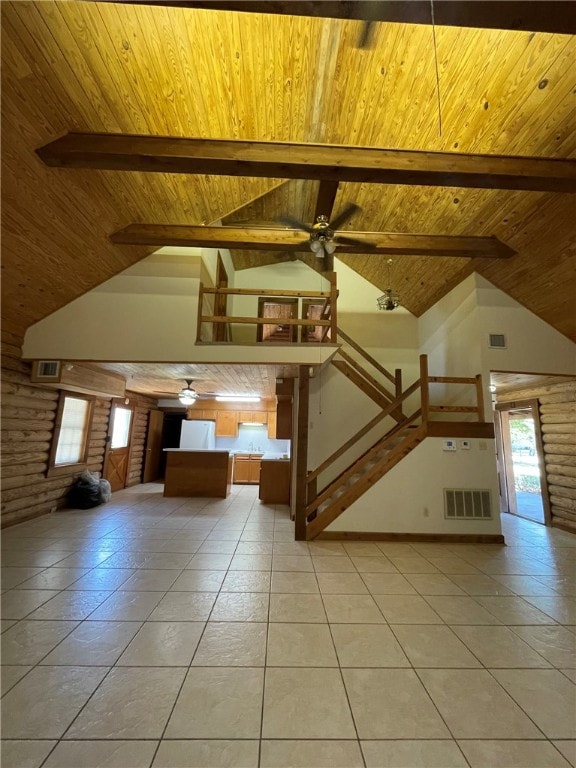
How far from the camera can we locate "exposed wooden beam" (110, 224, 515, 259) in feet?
14.2

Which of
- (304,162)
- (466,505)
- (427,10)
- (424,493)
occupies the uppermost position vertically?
(304,162)

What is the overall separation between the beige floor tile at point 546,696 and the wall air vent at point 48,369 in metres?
5.97

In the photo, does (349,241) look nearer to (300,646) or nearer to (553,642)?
(300,646)

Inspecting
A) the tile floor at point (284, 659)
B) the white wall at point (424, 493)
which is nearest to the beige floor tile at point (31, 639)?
the tile floor at point (284, 659)

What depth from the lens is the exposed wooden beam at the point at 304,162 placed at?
2.92m

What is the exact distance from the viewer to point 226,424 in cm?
977

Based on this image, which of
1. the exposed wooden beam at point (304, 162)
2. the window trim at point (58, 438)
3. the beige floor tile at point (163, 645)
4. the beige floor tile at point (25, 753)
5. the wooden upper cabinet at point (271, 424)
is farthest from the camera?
the wooden upper cabinet at point (271, 424)

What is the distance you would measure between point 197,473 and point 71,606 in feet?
15.6

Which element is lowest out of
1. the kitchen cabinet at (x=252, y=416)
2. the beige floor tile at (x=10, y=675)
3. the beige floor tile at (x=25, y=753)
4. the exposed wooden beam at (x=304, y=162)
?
the beige floor tile at (x=25, y=753)

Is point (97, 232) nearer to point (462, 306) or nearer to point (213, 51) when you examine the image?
point (213, 51)

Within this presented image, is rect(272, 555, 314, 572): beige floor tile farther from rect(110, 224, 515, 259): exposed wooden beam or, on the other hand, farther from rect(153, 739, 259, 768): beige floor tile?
rect(110, 224, 515, 259): exposed wooden beam

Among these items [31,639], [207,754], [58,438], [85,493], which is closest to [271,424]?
[85,493]

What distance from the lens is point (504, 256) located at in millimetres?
4523

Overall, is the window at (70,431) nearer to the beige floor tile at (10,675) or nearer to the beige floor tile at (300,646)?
the beige floor tile at (10,675)
